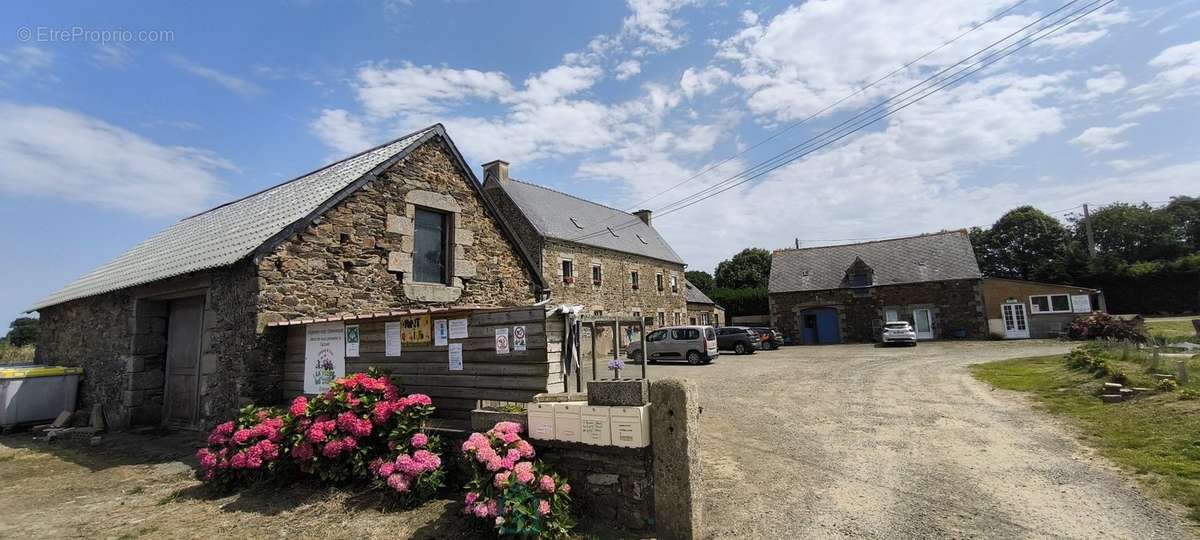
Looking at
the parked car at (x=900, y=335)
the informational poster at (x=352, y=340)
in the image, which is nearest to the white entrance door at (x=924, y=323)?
the parked car at (x=900, y=335)

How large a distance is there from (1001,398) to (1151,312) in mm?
38615

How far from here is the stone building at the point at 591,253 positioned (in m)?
25.1

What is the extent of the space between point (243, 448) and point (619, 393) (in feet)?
15.2

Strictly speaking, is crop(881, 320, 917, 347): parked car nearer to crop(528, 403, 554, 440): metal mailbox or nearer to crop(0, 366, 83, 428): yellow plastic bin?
crop(528, 403, 554, 440): metal mailbox

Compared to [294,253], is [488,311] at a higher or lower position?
lower

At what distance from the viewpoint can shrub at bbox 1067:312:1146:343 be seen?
60.3 ft

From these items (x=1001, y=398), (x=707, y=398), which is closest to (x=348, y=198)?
(x=707, y=398)

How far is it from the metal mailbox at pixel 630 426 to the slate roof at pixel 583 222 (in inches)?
789

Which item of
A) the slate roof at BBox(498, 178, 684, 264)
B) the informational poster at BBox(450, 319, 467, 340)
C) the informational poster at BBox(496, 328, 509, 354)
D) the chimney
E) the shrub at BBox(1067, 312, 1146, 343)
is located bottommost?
the shrub at BBox(1067, 312, 1146, 343)

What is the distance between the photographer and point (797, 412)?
33.0 ft

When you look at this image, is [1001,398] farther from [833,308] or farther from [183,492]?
[833,308]

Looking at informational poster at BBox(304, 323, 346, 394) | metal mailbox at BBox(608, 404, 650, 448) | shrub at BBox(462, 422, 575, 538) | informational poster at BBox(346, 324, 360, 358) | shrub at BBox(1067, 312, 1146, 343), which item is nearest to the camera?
shrub at BBox(462, 422, 575, 538)

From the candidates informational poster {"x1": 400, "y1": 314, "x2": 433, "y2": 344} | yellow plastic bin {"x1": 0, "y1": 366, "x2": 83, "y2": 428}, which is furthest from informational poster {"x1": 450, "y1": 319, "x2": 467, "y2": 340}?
yellow plastic bin {"x1": 0, "y1": 366, "x2": 83, "y2": 428}

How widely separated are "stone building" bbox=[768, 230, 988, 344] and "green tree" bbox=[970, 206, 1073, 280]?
2346 centimetres
